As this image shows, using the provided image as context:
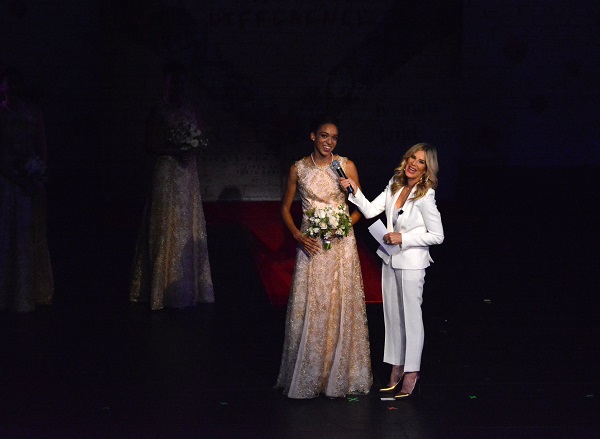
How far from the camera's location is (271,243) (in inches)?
371

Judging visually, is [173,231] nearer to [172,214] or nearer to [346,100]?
[172,214]

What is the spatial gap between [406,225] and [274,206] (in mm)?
6602

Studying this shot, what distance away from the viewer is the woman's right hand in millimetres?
5113

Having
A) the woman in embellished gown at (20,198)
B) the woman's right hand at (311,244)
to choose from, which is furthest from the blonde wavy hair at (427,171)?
the woman in embellished gown at (20,198)

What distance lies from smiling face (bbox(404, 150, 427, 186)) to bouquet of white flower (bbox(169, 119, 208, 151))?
90.8 inches

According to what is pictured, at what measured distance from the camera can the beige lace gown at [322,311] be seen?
5113 millimetres

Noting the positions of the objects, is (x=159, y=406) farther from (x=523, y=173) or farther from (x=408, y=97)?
(x=523, y=173)

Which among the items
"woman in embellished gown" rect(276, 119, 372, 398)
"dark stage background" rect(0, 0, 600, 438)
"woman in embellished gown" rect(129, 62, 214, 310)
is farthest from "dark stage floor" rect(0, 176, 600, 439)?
"dark stage background" rect(0, 0, 600, 438)

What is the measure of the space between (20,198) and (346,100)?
18.4 ft

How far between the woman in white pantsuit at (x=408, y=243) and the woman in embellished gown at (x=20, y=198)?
288cm

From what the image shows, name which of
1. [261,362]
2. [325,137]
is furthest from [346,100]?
[325,137]

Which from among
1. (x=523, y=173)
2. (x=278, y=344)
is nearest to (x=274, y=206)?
(x=523, y=173)

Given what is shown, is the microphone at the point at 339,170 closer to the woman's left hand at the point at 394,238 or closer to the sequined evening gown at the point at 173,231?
the woman's left hand at the point at 394,238

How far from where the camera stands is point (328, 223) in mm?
4988
